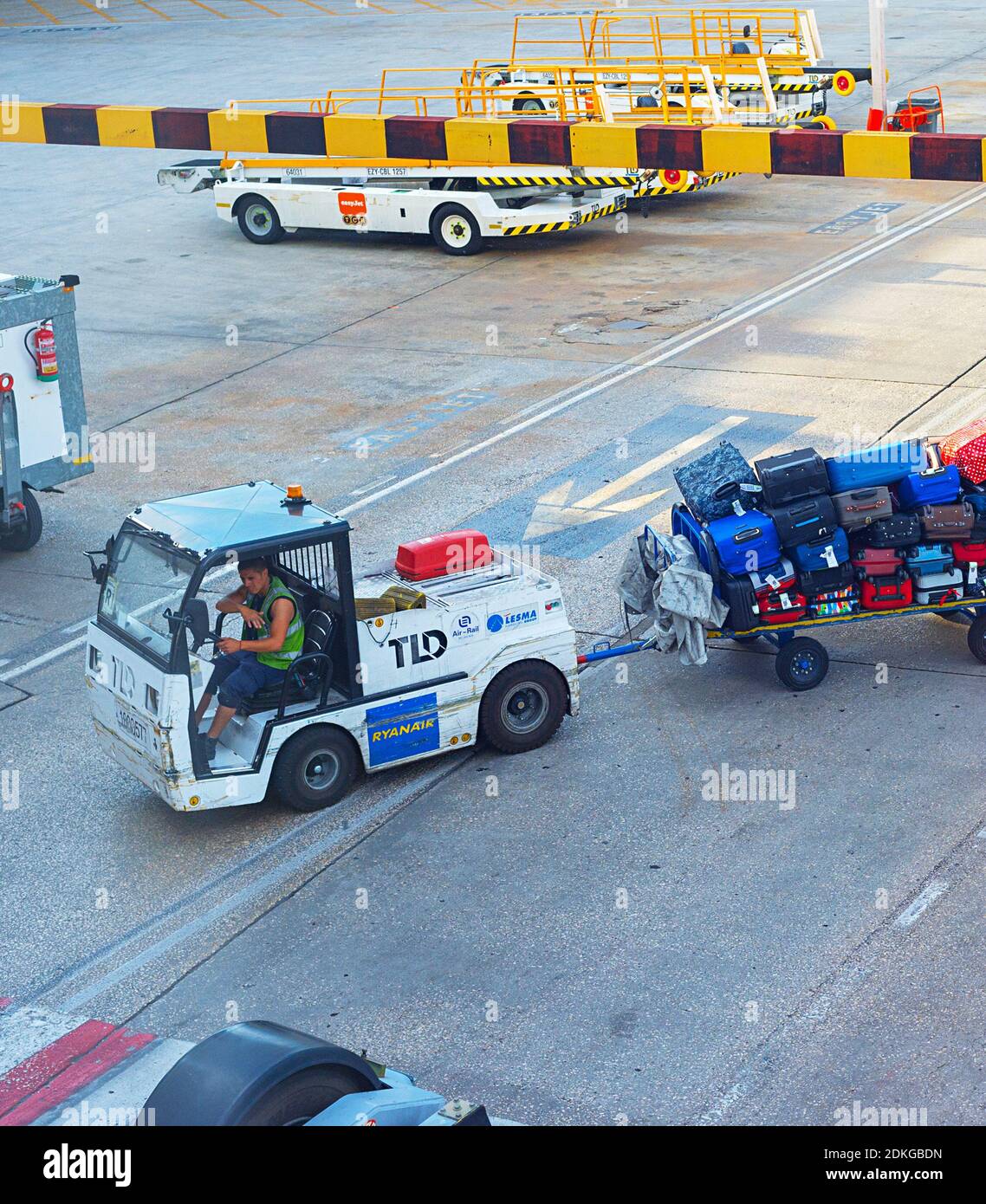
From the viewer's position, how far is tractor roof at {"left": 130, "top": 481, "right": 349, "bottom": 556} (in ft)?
29.1

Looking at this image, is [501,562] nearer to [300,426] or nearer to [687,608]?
[687,608]

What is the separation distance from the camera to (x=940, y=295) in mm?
19516

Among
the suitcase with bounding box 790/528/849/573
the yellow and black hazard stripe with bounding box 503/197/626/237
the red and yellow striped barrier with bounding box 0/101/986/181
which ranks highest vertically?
the red and yellow striped barrier with bounding box 0/101/986/181

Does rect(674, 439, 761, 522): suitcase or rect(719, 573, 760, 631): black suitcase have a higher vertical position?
rect(674, 439, 761, 522): suitcase

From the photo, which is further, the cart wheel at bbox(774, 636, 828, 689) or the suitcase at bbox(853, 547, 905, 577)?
the cart wheel at bbox(774, 636, 828, 689)

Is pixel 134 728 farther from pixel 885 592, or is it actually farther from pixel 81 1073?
pixel 885 592

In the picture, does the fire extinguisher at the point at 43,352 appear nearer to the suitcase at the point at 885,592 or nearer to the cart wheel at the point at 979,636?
the suitcase at the point at 885,592

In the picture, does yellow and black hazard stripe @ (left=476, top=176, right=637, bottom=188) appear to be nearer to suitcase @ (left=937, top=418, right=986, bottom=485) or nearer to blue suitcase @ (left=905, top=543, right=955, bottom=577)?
suitcase @ (left=937, top=418, right=986, bottom=485)

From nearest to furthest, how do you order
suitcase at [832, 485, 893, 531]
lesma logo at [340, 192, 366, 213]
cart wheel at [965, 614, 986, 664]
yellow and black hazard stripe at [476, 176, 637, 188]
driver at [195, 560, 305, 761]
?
driver at [195, 560, 305, 761] < suitcase at [832, 485, 893, 531] < cart wheel at [965, 614, 986, 664] < yellow and black hazard stripe at [476, 176, 637, 188] < lesma logo at [340, 192, 366, 213]

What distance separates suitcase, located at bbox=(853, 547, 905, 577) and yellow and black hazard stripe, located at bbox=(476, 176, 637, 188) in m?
13.4

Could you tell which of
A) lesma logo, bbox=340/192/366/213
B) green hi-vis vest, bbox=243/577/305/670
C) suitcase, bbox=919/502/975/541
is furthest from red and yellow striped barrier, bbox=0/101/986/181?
lesma logo, bbox=340/192/366/213

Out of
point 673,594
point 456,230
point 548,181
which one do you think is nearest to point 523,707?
point 673,594

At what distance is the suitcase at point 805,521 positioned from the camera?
10.0 meters

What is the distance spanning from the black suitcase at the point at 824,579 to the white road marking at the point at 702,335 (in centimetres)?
515
